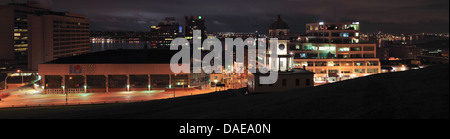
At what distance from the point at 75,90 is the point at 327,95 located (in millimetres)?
44982

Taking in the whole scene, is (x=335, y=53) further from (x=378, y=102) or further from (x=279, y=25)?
(x=378, y=102)

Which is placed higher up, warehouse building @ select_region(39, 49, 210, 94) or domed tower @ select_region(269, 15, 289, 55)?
domed tower @ select_region(269, 15, 289, 55)

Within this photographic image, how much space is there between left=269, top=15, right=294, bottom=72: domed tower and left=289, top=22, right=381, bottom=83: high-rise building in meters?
30.5

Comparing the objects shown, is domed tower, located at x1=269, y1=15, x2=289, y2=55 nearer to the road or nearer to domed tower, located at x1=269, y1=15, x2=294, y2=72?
domed tower, located at x1=269, y1=15, x2=294, y2=72

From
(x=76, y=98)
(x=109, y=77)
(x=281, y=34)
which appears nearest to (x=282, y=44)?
(x=281, y=34)

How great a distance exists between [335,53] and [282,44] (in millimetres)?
37253

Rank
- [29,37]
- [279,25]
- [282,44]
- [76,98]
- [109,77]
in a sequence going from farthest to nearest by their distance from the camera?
[29,37] < [109,77] < [76,98] < [279,25] < [282,44]

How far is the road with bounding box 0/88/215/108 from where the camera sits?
141 feet

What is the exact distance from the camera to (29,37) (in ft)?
329

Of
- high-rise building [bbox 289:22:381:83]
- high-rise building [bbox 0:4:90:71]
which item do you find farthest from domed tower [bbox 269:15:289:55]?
high-rise building [bbox 0:4:90:71]
